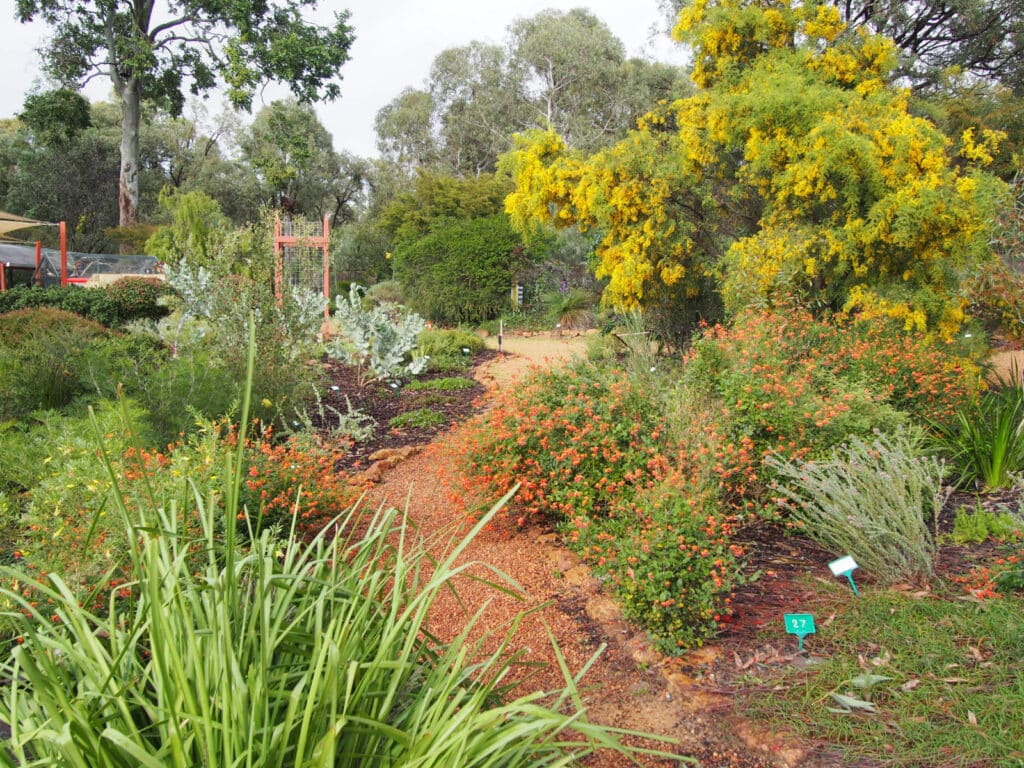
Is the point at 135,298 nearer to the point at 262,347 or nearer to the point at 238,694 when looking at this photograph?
the point at 262,347

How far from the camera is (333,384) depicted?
8.20m

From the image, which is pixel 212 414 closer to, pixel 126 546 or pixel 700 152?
Result: pixel 126 546

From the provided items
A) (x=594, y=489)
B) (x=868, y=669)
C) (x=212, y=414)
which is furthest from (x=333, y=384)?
(x=868, y=669)

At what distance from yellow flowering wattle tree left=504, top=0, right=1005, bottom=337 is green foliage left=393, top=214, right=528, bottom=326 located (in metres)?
7.13

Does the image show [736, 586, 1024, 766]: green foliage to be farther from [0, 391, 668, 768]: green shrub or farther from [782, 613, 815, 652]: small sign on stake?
[0, 391, 668, 768]: green shrub

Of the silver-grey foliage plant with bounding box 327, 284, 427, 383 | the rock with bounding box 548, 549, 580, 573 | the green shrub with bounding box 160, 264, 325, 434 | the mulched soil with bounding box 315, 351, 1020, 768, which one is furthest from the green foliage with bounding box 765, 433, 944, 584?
the silver-grey foliage plant with bounding box 327, 284, 427, 383

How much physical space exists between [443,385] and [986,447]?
18.3 feet

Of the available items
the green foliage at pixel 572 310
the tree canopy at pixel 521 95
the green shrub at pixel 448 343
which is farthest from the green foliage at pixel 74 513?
the tree canopy at pixel 521 95

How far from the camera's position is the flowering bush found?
2.77 m

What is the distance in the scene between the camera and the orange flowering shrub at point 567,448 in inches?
149

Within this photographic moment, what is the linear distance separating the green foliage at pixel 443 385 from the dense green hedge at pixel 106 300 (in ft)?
15.7

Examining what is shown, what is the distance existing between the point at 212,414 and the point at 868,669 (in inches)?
171

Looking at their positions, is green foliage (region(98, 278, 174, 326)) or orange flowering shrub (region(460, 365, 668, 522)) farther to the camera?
green foliage (region(98, 278, 174, 326))

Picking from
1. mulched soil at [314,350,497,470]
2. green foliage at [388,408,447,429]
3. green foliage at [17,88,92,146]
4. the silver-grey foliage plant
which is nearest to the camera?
mulched soil at [314,350,497,470]
